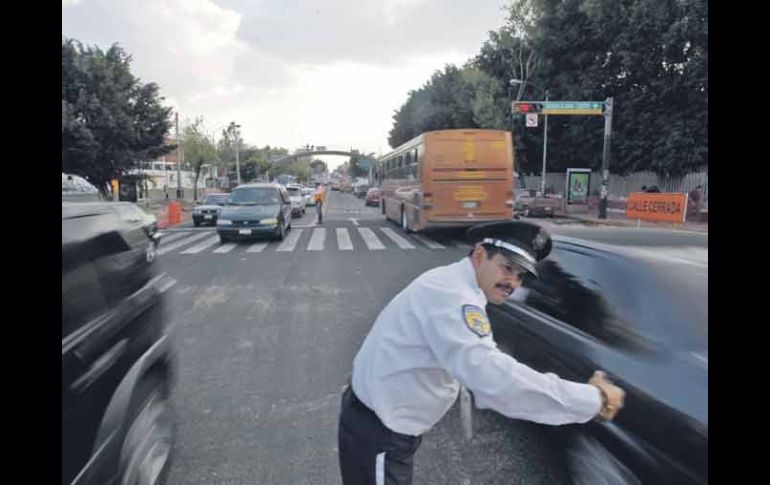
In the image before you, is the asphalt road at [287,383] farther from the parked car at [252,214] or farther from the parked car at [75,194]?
the parked car at [252,214]

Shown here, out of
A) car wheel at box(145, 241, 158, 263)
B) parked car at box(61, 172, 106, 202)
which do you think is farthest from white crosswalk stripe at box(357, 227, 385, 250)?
car wheel at box(145, 241, 158, 263)

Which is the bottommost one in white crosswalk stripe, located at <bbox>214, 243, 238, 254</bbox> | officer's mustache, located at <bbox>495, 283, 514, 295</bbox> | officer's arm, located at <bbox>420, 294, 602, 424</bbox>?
white crosswalk stripe, located at <bbox>214, 243, 238, 254</bbox>

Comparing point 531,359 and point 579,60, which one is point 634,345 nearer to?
point 531,359

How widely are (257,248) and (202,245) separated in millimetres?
1905

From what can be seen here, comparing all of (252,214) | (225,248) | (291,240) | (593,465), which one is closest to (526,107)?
(291,240)

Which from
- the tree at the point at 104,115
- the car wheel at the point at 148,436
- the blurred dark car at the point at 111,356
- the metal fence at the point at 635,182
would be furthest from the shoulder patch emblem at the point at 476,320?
the tree at the point at 104,115

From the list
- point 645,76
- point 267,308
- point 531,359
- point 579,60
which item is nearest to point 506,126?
point 579,60

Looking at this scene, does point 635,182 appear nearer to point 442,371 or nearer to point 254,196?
point 254,196

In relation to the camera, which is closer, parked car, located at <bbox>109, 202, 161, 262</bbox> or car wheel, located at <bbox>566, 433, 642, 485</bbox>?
car wheel, located at <bbox>566, 433, 642, 485</bbox>

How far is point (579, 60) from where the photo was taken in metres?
28.0

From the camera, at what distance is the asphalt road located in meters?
3.06

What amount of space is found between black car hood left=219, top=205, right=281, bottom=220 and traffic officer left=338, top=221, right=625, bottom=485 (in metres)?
13.0

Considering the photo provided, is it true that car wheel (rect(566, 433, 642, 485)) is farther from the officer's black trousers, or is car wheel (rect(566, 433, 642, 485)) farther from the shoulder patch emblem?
the shoulder patch emblem
